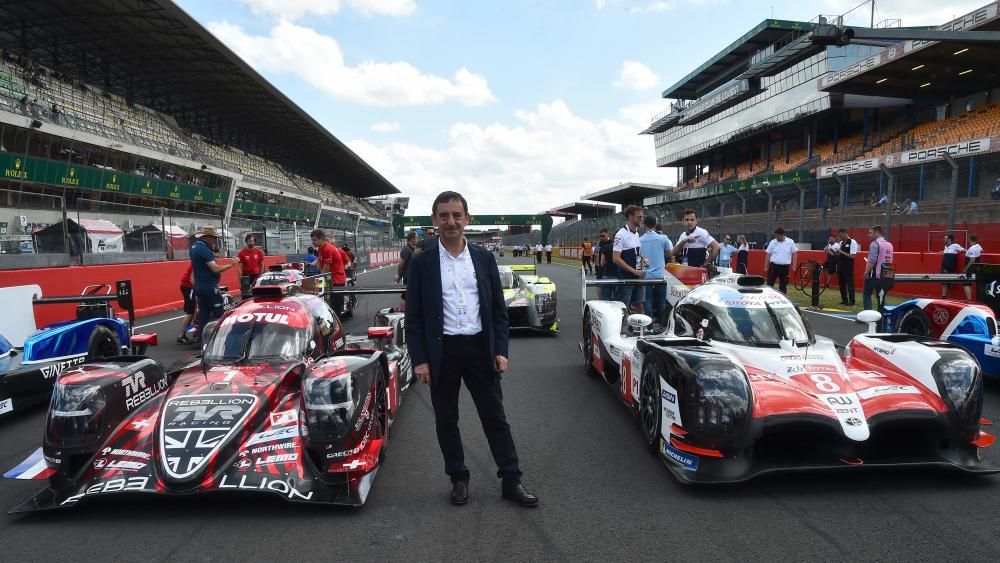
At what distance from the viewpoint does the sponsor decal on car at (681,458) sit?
3412 mm

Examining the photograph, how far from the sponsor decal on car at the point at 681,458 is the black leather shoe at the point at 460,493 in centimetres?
125

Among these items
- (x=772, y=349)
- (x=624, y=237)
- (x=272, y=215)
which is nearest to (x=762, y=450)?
(x=772, y=349)

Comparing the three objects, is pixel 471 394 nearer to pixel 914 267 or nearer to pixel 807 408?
pixel 807 408

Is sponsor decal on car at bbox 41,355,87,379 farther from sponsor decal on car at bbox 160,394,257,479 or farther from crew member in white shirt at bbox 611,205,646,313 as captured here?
crew member in white shirt at bbox 611,205,646,313

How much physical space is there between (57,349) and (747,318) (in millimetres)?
6062

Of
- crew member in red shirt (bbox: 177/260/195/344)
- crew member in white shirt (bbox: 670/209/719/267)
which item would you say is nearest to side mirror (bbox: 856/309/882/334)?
crew member in white shirt (bbox: 670/209/719/267)

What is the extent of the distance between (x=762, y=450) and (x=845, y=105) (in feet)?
137

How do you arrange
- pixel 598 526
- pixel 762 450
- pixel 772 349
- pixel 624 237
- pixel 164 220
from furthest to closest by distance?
pixel 164 220 < pixel 624 237 < pixel 772 349 < pixel 762 450 < pixel 598 526

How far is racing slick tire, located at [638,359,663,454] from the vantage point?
3967 mm

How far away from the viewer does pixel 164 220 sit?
47.4ft

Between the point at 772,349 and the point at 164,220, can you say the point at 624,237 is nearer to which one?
the point at 772,349

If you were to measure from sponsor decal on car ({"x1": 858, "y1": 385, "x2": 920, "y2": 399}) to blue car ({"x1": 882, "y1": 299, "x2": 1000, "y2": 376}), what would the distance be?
7.26 feet

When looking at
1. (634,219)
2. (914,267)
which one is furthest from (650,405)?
(914,267)

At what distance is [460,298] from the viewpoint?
3.33m
